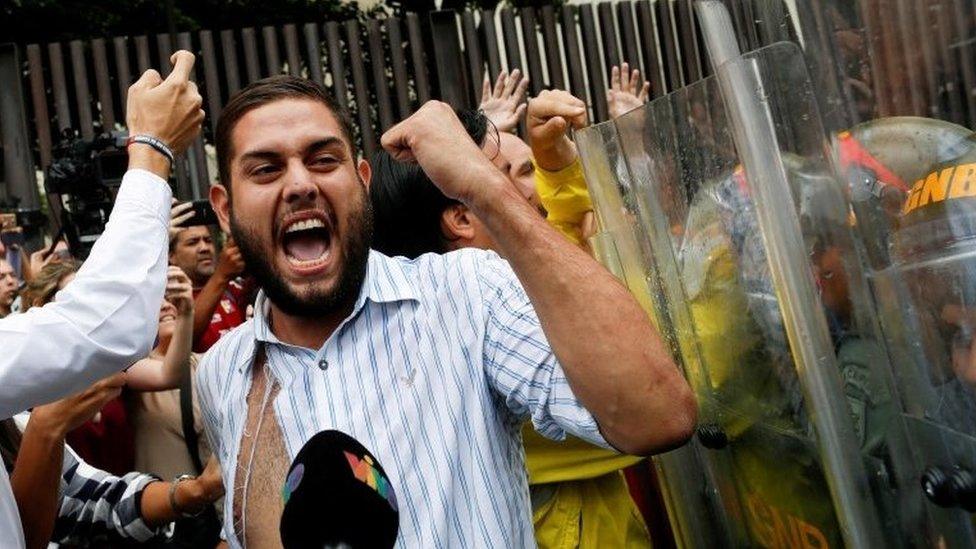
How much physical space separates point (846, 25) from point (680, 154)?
573 mm

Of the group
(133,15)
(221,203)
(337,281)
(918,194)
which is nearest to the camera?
(918,194)

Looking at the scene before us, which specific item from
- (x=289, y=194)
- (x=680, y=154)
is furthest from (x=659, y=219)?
(x=289, y=194)

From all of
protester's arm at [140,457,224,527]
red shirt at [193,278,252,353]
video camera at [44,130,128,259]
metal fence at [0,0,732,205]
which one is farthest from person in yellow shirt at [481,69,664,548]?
metal fence at [0,0,732,205]

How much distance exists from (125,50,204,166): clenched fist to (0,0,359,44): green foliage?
8.53 meters

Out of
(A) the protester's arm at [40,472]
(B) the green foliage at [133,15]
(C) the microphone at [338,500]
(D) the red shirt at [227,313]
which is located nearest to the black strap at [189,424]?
(D) the red shirt at [227,313]

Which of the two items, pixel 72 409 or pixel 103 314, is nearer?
pixel 103 314

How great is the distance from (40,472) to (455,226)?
1.09 m

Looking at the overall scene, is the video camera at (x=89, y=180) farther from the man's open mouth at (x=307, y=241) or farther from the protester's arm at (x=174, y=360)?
the man's open mouth at (x=307, y=241)

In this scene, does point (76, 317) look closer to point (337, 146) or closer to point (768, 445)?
point (337, 146)

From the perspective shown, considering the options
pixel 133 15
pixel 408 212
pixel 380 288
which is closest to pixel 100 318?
pixel 380 288

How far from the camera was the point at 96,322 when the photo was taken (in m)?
1.83

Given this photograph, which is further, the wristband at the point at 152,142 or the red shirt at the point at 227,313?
the red shirt at the point at 227,313

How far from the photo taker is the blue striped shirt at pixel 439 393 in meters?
1.68

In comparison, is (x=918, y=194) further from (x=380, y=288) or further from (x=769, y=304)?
(x=380, y=288)
